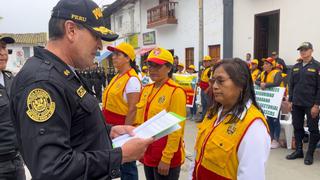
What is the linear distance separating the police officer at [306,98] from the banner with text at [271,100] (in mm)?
745

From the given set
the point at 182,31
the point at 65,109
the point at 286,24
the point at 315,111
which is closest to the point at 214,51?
the point at 182,31

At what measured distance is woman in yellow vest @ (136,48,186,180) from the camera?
3.00 m

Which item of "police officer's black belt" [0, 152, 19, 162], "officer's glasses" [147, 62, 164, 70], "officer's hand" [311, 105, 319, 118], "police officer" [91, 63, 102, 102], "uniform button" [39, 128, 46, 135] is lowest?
"police officer" [91, 63, 102, 102]

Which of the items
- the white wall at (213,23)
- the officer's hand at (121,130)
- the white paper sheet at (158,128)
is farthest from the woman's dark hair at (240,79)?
the white wall at (213,23)

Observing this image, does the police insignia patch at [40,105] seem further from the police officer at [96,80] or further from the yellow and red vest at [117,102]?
the police officer at [96,80]

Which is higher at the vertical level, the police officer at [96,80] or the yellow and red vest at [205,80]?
the yellow and red vest at [205,80]

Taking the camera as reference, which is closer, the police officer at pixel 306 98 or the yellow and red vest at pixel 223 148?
the yellow and red vest at pixel 223 148

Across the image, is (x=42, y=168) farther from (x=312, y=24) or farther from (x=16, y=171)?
(x=312, y=24)

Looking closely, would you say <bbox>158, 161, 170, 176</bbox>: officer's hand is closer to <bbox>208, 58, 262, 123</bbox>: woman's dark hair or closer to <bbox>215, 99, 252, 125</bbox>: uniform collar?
<bbox>215, 99, 252, 125</bbox>: uniform collar

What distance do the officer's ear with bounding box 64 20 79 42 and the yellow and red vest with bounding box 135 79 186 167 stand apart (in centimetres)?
165

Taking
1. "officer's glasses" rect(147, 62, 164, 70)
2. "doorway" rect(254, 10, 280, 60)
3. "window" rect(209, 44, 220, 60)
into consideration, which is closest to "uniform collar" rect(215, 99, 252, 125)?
"officer's glasses" rect(147, 62, 164, 70)

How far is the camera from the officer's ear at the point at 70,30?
148 centimetres

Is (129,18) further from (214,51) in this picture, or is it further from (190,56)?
(214,51)

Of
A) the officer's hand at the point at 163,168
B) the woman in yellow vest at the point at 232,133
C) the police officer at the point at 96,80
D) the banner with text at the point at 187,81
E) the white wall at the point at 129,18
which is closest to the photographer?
the woman in yellow vest at the point at 232,133
